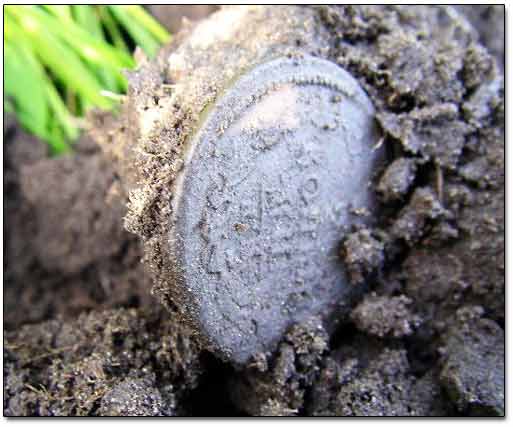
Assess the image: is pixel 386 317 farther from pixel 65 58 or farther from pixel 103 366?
pixel 65 58

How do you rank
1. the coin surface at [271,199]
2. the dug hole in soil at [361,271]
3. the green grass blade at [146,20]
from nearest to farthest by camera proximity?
the coin surface at [271,199] → the dug hole in soil at [361,271] → the green grass blade at [146,20]

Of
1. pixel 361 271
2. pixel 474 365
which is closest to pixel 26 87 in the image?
pixel 361 271

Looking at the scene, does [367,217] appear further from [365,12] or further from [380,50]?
[365,12]

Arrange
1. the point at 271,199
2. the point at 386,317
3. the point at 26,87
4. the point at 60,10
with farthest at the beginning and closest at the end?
1. the point at 26,87
2. the point at 60,10
3. the point at 386,317
4. the point at 271,199

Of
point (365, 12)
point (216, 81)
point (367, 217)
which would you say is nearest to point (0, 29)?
point (216, 81)

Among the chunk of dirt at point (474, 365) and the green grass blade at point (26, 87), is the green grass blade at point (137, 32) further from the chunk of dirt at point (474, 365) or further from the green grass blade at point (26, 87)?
the chunk of dirt at point (474, 365)

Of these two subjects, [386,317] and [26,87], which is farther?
[26,87]

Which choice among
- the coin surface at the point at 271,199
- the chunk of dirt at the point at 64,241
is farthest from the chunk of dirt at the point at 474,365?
the chunk of dirt at the point at 64,241
